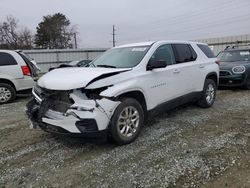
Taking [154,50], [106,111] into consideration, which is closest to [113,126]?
[106,111]

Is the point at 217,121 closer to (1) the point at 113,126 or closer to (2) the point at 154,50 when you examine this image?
(2) the point at 154,50

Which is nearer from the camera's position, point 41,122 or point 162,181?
point 162,181

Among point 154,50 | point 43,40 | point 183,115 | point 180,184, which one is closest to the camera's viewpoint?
point 180,184

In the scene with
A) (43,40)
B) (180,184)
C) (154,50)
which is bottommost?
(180,184)

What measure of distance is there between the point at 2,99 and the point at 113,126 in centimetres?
570

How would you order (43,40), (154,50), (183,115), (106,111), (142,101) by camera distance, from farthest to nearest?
1. (43,40)
2. (183,115)
3. (154,50)
4. (142,101)
5. (106,111)

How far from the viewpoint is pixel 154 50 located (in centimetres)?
494

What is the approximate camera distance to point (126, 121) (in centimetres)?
418

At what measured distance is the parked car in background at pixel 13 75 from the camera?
8094mm

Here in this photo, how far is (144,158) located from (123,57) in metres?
2.17

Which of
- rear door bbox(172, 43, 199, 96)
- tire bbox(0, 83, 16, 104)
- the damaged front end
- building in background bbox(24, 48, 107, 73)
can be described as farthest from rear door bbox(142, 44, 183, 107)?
building in background bbox(24, 48, 107, 73)

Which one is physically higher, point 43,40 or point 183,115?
point 43,40

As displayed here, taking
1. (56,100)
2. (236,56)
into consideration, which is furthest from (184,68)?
(236,56)

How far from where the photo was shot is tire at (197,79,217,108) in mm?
6348
